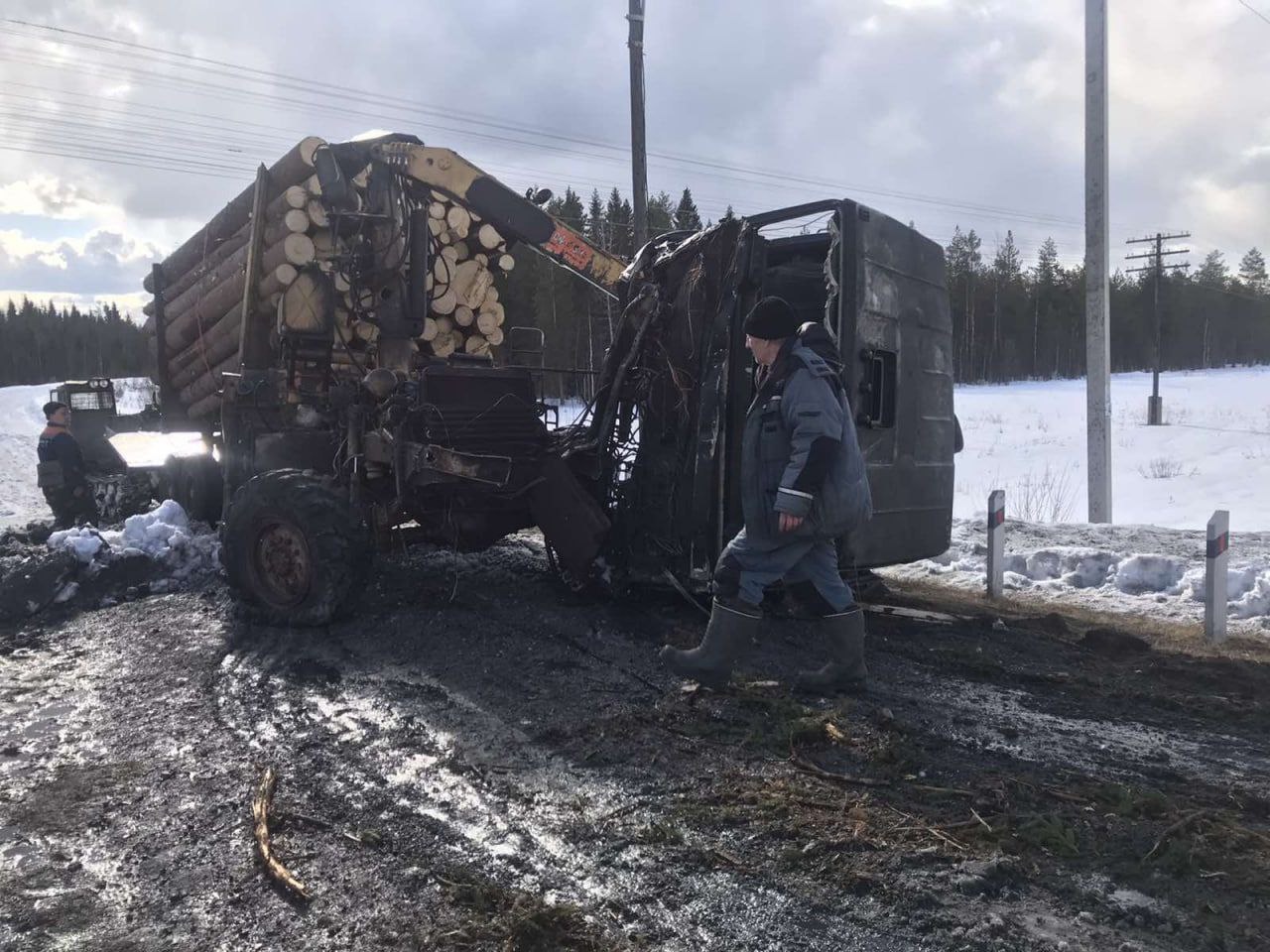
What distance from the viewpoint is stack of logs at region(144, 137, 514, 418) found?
7.70m

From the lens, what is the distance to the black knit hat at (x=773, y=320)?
4629 millimetres

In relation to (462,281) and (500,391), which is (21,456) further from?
(500,391)

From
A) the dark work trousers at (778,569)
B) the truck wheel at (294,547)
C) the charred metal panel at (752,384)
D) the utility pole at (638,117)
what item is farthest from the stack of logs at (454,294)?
the utility pole at (638,117)

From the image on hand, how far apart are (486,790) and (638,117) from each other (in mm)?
13757

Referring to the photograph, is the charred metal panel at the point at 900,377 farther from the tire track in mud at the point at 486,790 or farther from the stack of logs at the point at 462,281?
the stack of logs at the point at 462,281

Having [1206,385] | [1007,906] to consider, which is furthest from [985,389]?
[1007,906]

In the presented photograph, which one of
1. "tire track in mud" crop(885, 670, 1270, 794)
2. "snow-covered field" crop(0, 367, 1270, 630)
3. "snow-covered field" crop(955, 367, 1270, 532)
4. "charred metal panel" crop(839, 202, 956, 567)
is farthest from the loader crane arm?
"snow-covered field" crop(955, 367, 1270, 532)

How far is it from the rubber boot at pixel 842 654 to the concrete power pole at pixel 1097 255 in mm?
8235

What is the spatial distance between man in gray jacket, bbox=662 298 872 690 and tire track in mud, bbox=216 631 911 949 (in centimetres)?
113

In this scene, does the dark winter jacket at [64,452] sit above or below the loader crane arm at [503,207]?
below

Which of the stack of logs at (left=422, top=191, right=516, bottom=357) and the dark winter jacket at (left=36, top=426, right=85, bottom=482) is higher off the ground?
the stack of logs at (left=422, top=191, right=516, bottom=357)

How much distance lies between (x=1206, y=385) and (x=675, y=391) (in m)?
50.4

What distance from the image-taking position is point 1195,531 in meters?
10.3

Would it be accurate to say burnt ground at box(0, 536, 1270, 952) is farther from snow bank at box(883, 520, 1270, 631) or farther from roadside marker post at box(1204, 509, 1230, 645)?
snow bank at box(883, 520, 1270, 631)
